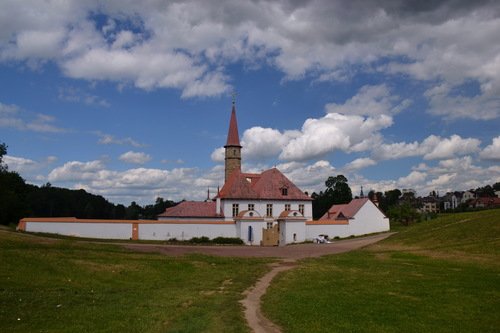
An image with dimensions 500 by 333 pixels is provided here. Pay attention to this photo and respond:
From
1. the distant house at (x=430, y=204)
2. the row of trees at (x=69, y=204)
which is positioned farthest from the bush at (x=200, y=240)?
the distant house at (x=430, y=204)

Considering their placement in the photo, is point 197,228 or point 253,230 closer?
point 197,228

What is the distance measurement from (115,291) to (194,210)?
36081mm

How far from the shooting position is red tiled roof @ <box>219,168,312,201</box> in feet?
170

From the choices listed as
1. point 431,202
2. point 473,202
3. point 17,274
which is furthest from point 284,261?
point 431,202

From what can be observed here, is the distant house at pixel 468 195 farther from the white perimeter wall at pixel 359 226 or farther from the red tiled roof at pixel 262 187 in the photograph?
the red tiled roof at pixel 262 187

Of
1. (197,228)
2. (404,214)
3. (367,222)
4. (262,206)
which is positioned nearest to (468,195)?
(404,214)

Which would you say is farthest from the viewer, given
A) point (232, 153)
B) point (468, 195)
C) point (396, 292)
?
point (468, 195)

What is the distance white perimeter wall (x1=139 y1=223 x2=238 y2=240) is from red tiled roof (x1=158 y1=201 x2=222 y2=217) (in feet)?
20.5

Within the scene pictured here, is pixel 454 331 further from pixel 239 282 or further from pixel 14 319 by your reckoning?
pixel 14 319

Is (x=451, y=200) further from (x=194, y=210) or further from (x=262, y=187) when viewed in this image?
(x=194, y=210)

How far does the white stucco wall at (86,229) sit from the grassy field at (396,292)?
2164 centimetres

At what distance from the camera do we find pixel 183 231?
44.5m

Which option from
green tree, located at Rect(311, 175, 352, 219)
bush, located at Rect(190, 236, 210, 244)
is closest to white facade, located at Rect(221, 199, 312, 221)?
bush, located at Rect(190, 236, 210, 244)

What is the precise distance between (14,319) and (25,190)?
67637 millimetres
